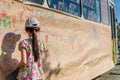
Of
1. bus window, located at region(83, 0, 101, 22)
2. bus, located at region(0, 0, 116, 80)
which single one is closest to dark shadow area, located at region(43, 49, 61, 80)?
bus, located at region(0, 0, 116, 80)

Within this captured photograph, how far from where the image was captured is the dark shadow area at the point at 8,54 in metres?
4.51

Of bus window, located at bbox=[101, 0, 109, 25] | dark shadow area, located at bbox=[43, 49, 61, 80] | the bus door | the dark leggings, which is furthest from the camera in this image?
the bus door

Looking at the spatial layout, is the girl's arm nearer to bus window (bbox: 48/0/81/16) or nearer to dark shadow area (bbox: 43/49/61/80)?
dark shadow area (bbox: 43/49/61/80)

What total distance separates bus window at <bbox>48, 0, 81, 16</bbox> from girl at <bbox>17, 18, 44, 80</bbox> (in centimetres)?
140

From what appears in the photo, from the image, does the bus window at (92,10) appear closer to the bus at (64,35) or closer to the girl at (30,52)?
the bus at (64,35)

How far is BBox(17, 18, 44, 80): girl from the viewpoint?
451 cm

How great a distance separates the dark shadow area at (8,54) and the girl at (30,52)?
0.13 m

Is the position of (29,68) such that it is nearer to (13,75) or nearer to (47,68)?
(13,75)

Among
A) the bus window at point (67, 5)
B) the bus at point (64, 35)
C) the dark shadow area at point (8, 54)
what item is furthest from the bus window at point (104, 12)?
the dark shadow area at point (8, 54)

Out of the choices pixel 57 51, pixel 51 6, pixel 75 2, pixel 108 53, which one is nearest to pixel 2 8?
pixel 51 6

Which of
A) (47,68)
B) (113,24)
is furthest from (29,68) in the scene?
(113,24)

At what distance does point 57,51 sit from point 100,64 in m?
3.68

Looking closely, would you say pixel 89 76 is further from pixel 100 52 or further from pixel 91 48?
pixel 100 52

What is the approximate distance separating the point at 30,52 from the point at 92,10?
451 cm
